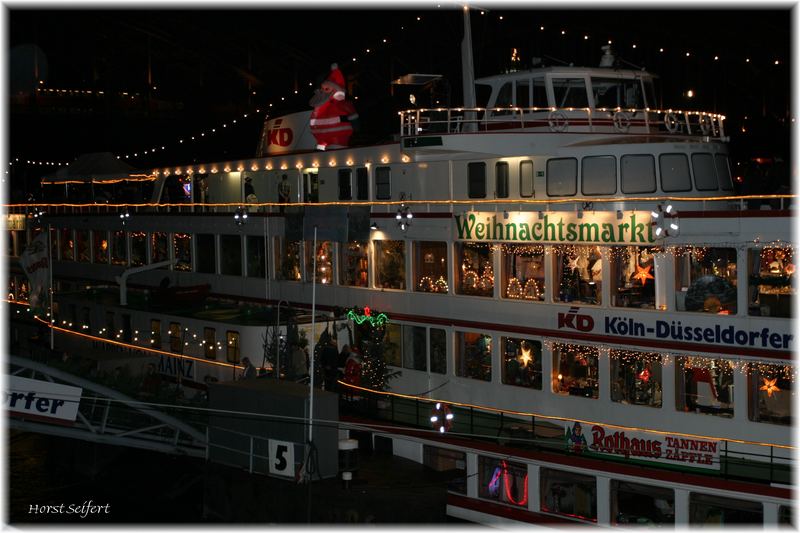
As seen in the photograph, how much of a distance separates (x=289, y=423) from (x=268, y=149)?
1200 centimetres

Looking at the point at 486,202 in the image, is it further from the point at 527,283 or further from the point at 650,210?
the point at 650,210

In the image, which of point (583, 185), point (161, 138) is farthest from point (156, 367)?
point (161, 138)

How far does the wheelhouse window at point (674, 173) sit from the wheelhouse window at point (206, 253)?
12897 millimetres

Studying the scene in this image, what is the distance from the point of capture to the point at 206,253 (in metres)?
25.6

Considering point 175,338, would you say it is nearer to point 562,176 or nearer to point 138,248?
point 138,248

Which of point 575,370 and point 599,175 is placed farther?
point 599,175

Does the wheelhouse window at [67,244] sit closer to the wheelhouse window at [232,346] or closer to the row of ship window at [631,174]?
the wheelhouse window at [232,346]

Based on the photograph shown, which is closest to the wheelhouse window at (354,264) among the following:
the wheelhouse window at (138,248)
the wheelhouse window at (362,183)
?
the wheelhouse window at (362,183)

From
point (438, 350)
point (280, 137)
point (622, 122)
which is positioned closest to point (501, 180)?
point (622, 122)

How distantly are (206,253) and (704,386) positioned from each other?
49.1 ft

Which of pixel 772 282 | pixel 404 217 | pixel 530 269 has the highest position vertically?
pixel 404 217

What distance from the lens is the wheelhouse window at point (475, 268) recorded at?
58.1 ft

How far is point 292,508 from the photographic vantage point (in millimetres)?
15781

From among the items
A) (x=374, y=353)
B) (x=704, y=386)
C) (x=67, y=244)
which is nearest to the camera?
(x=704, y=386)
